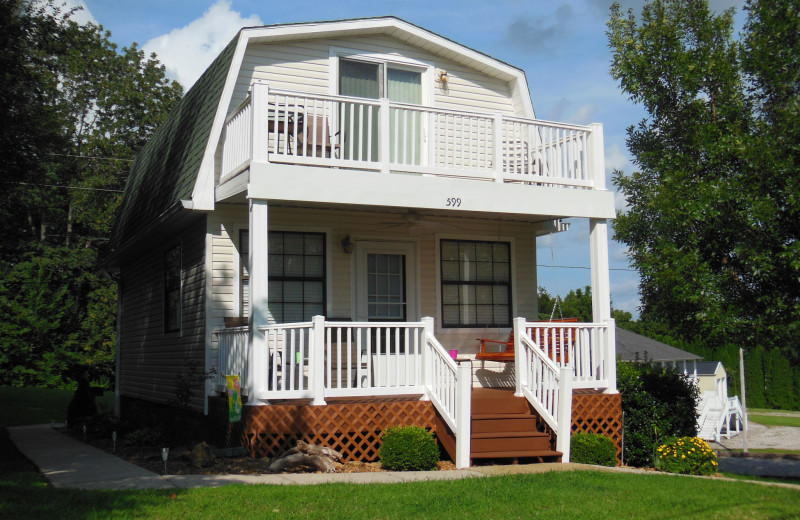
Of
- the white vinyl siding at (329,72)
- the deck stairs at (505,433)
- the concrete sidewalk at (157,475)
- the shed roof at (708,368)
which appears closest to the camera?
the concrete sidewalk at (157,475)

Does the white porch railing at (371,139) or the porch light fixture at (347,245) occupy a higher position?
the white porch railing at (371,139)

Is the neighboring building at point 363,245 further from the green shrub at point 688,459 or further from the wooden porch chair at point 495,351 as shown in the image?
the green shrub at point 688,459

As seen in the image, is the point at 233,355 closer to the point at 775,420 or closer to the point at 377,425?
the point at 377,425

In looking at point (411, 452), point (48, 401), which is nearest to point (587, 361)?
point (411, 452)

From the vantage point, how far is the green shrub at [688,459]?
10.5 meters

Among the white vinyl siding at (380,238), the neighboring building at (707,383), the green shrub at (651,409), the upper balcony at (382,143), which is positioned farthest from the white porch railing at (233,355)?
the neighboring building at (707,383)

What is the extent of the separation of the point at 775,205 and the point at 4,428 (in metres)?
15.3

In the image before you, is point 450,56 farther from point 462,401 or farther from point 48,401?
point 48,401

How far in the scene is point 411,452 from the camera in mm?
9820

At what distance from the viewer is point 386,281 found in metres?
13.6

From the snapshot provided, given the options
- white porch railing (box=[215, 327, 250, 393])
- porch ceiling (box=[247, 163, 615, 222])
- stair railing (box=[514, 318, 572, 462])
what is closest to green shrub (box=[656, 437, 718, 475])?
stair railing (box=[514, 318, 572, 462])

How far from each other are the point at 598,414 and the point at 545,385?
→ 1.10 meters

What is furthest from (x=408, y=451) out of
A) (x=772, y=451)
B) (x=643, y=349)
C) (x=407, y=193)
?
(x=643, y=349)

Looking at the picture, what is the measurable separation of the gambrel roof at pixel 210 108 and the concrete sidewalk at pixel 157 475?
3.85 meters
